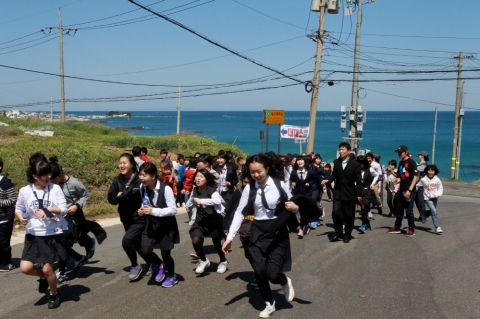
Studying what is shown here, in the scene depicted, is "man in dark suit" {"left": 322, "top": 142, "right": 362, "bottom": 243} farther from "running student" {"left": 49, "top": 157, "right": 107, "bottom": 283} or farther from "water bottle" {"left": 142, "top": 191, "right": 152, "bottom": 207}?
"running student" {"left": 49, "top": 157, "right": 107, "bottom": 283}

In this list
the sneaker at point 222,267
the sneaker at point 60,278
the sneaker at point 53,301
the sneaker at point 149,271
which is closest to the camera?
the sneaker at point 53,301

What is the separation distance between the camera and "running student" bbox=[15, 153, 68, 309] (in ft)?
18.1

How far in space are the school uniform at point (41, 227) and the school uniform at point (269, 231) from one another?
1962 mm

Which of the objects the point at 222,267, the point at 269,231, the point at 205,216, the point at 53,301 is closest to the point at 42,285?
the point at 53,301

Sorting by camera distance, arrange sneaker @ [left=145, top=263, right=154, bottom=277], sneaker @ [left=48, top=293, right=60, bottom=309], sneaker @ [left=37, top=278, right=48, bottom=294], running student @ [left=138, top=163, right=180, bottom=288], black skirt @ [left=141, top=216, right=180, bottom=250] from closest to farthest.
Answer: sneaker @ [left=48, top=293, right=60, bottom=309] → sneaker @ [left=37, top=278, right=48, bottom=294] → running student @ [left=138, top=163, right=180, bottom=288] → black skirt @ [left=141, top=216, right=180, bottom=250] → sneaker @ [left=145, top=263, right=154, bottom=277]

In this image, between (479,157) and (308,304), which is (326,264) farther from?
(479,157)

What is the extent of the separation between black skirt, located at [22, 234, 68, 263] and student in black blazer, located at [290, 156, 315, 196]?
615 cm

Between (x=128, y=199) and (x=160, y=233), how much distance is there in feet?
2.14

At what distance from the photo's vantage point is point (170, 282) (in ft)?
21.5

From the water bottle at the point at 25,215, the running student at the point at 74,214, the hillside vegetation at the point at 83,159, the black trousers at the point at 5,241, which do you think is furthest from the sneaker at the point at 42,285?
the hillside vegetation at the point at 83,159

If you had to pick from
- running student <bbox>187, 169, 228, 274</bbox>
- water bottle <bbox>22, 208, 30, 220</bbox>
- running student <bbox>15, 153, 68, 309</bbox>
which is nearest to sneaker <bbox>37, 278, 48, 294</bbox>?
running student <bbox>15, 153, 68, 309</bbox>

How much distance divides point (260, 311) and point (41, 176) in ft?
9.36

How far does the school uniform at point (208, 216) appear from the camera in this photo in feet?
23.5

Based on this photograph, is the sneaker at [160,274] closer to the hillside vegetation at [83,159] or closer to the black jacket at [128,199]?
the black jacket at [128,199]
